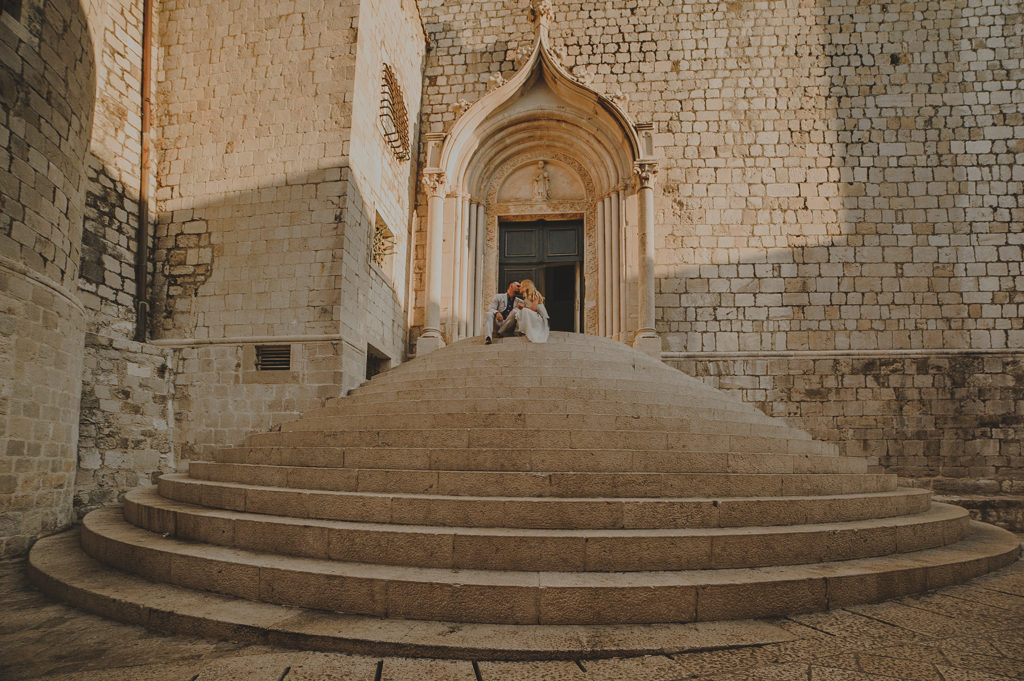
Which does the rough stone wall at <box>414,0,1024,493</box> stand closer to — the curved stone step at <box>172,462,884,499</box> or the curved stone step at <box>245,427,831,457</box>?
the curved stone step at <box>245,427,831,457</box>

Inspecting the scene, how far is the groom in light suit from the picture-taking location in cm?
807

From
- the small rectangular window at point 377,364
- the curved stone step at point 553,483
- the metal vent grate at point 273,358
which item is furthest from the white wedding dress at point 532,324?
the curved stone step at point 553,483

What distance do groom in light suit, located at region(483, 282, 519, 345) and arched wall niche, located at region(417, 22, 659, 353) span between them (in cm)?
225

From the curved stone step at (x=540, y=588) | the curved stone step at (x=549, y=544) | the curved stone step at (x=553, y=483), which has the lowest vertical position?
the curved stone step at (x=540, y=588)

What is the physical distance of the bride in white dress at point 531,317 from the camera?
25.4ft

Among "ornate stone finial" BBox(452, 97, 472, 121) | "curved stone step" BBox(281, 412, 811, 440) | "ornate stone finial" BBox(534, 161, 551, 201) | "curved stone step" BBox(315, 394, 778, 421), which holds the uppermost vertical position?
"ornate stone finial" BBox(452, 97, 472, 121)

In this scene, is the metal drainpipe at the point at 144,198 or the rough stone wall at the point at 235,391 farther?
the metal drainpipe at the point at 144,198

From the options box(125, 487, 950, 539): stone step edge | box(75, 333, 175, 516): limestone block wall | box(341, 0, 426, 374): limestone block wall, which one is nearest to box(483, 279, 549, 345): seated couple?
box(341, 0, 426, 374): limestone block wall

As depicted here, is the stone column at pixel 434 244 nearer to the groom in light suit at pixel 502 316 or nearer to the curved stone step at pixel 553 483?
the groom in light suit at pixel 502 316

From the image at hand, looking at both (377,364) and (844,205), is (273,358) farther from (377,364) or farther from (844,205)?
(844,205)

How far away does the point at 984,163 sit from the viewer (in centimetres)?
1009

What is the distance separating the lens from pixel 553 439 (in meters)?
4.62

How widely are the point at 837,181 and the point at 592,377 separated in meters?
7.19

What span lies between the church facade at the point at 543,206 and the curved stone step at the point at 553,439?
2.97 metres
